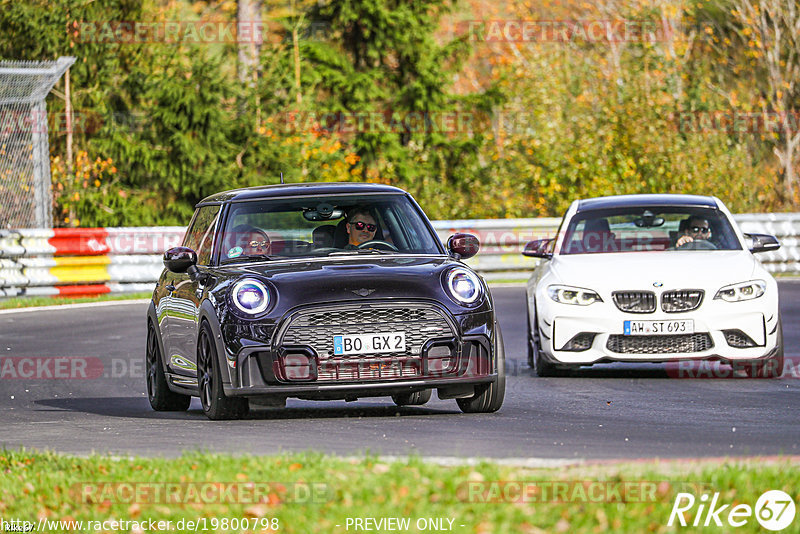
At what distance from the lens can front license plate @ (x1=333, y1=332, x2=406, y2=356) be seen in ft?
31.9

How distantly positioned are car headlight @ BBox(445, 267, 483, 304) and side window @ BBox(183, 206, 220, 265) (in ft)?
6.24

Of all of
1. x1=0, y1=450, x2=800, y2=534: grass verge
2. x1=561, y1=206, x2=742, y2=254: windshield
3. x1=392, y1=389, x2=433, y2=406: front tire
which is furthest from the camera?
x1=561, y1=206, x2=742, y2=254: windshield

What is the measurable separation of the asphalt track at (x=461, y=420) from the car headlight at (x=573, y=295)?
664mm

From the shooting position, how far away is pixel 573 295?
43.7ft

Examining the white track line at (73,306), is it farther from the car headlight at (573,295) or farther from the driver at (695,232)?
the driver at (695,232)

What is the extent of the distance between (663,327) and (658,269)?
0.54 m

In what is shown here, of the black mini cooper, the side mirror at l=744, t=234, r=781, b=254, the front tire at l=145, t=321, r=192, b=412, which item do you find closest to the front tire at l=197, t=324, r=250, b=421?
the black mini cooper

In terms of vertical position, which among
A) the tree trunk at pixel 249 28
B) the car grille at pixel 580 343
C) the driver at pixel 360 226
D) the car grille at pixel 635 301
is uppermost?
the tree trunk at pixel 249 28

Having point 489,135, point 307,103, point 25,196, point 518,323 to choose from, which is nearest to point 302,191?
point 518,323

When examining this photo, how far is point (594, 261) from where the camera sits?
44.8 feet

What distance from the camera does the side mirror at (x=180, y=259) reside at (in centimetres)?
1091

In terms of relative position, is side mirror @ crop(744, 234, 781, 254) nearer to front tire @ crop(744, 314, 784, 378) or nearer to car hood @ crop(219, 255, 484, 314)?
front tire @ crop(744, 314, 784, 378)

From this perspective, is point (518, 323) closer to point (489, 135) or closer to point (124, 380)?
point (124, 380)

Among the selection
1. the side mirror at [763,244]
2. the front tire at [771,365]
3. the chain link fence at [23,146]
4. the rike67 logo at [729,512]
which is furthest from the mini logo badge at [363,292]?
the chain link fence at [23,146]
